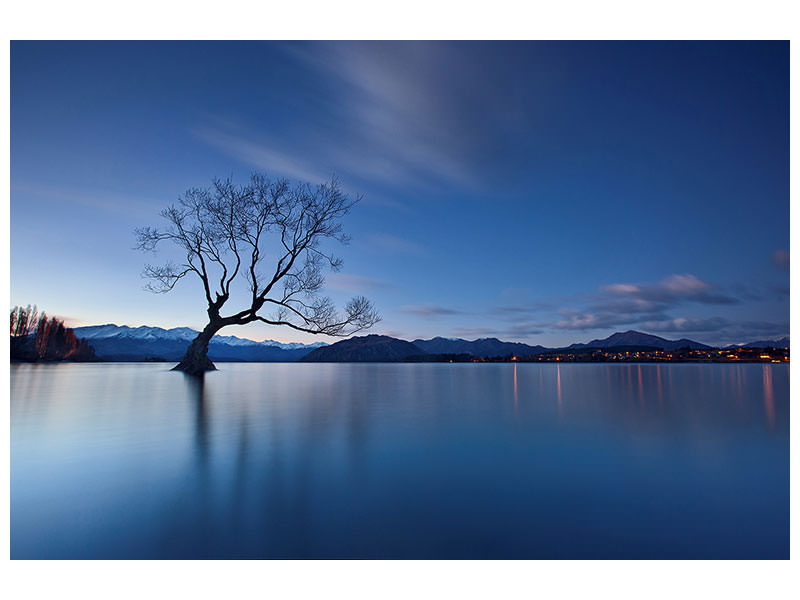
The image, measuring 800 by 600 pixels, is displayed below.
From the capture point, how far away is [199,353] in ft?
49.9

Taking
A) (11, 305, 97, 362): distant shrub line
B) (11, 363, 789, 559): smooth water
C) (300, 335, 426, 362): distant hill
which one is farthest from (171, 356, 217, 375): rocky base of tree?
(300, 335, 426, 362): distant hill

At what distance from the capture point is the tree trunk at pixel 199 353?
1424 cm

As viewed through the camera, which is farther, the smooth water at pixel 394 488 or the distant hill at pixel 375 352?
the distant hill at pixel 375 352

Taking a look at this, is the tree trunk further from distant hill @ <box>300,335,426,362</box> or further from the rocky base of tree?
distant hill @ <box>300,335,426,362</box>

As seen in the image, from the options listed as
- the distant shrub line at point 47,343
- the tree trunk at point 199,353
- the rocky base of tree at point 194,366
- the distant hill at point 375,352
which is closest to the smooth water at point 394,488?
the tree trunk at point 199,353

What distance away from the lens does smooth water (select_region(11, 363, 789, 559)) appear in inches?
91.4

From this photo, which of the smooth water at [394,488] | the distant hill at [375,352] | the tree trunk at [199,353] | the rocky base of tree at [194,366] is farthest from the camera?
the distant hill at [375,352]

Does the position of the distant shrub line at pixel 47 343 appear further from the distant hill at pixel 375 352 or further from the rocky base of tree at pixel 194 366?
the distant hill at pixel 375 352

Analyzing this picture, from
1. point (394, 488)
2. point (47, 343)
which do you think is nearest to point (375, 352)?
point (47, 343)

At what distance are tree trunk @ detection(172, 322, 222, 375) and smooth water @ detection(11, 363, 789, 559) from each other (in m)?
8.40

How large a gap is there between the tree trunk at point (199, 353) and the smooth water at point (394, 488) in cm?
840

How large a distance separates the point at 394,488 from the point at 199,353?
14.4 m

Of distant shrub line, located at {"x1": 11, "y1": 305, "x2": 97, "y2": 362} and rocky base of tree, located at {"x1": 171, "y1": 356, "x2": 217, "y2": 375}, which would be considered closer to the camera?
rocky base of tree, located at {"x1": 171, "y1": 356, "x2": 217, "y2": 375}
